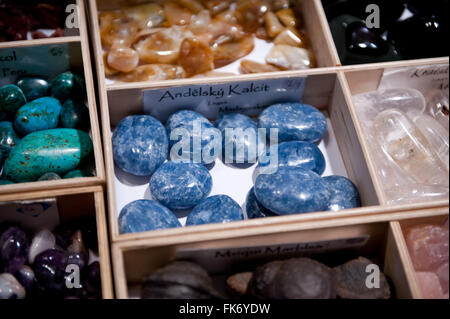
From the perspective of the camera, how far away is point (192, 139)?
1270 mm

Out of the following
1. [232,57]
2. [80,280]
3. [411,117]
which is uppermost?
[232,57]

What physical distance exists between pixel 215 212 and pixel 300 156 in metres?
0.31

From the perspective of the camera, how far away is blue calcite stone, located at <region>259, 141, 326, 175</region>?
49.3 inches

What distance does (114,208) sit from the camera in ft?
3.43

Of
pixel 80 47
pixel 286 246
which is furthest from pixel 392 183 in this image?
pixel 80 47

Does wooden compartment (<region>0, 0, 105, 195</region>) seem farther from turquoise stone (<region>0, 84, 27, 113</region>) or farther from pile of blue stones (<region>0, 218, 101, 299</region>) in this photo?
pile of blue stones (<region>0, 218, 101, 299</region>)

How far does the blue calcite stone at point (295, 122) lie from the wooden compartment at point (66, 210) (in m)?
0.55

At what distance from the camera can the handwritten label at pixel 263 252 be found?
1.05 m

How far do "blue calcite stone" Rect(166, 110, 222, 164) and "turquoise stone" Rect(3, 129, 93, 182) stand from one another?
247 mm

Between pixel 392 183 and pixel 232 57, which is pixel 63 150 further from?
pixel 392 183

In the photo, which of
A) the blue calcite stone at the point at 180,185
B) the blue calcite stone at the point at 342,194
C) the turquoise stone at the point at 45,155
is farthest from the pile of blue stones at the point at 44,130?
the blue calcite stone at the point at 342,194

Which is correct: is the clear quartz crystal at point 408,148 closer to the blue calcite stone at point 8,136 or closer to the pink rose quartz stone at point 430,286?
the pink rose quartz stone at point 430,286

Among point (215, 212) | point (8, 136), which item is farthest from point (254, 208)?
point (8, 136)

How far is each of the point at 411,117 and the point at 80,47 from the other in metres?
1.03
